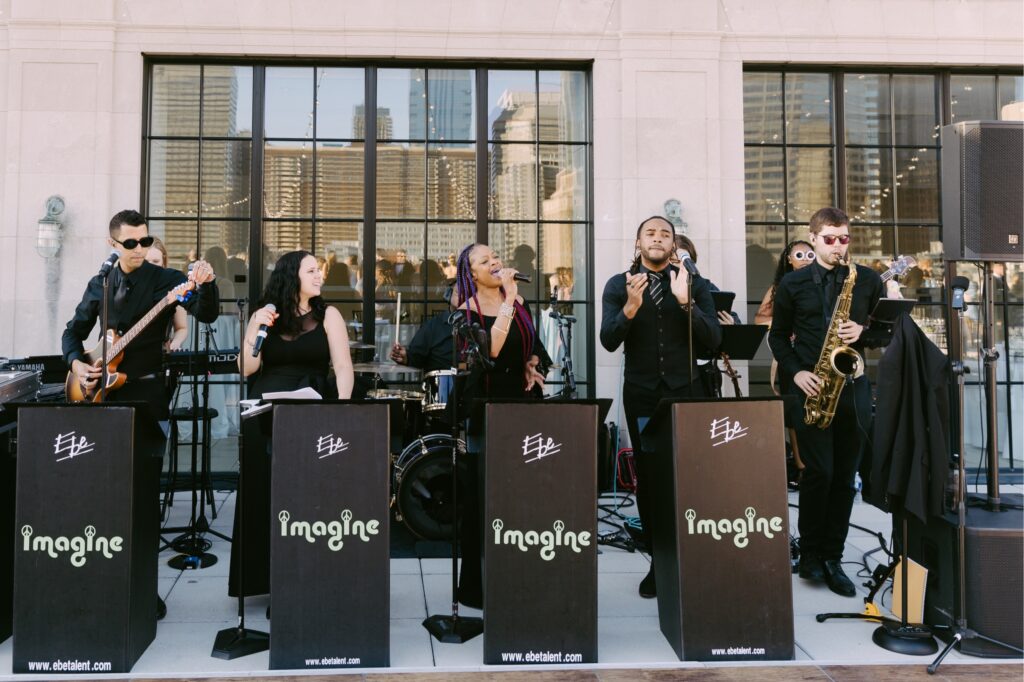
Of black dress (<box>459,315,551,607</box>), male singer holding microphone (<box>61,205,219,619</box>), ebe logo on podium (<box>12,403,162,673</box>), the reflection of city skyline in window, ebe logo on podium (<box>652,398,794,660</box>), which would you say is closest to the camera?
ebe logo on podium (<box>12,403,162,673</box>)

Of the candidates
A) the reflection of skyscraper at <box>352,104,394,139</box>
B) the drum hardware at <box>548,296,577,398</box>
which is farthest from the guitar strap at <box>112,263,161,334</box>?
the reflection of skyscraper at <box>352,104,394,139</box>

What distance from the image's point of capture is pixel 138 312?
4523 mm

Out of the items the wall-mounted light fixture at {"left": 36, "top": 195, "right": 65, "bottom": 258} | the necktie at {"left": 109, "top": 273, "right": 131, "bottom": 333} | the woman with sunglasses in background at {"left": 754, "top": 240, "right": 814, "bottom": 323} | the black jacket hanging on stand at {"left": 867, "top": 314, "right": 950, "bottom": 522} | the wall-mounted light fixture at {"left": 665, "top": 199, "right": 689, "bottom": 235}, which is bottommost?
the black jacket hanging on stand at {"left": 867, "top": 314, "right": 950, "bottom": 522}

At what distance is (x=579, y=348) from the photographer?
7.21 m

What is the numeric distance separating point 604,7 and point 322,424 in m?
5.26

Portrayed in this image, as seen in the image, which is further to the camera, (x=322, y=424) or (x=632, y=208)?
(x=632, y=208)

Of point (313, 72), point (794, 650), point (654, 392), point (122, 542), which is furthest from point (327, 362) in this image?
point (313, 72)

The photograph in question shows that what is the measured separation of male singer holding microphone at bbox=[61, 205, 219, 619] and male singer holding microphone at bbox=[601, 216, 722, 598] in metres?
2.33

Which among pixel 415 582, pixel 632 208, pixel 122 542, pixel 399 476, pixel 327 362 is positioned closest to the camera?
pixel 122 542

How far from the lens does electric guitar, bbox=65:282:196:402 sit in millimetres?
4344

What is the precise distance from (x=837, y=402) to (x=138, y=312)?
4041 millimetres

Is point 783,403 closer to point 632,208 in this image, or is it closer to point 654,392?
point 654,392

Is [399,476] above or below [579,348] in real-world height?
below

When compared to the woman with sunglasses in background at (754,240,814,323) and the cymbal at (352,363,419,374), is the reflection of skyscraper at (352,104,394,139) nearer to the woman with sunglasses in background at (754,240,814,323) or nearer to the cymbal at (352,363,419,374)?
the cymbal at (352,363,419,374)
